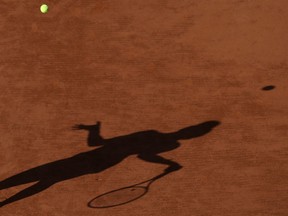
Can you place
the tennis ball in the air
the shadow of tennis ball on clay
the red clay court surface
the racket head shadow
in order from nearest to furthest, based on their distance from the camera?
the racket head shadow < the red clay court surface < the shadow of tennis ball on clay < the tennis ball in the air

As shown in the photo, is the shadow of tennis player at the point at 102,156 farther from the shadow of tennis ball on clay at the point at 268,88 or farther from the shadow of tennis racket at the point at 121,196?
the shadow of tennis ball on clay at the point at 268,88

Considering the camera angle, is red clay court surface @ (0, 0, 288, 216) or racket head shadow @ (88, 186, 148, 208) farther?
red clay court surface @ (0, 0, 288, 216)

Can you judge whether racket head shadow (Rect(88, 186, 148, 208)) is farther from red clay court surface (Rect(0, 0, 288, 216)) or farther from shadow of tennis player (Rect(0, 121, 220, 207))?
shadow of tennis player (Rect(0, 121, 220, 207))

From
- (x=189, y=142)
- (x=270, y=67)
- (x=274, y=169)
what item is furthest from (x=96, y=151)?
(x=270, y=67)

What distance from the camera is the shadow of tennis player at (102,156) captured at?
10.3 m

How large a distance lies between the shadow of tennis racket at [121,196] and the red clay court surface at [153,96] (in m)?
0.11

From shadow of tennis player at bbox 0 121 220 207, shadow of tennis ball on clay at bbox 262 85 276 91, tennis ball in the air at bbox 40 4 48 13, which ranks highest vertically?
tennis ball in the air at bbox 40 4 48 13

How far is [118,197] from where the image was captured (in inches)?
394

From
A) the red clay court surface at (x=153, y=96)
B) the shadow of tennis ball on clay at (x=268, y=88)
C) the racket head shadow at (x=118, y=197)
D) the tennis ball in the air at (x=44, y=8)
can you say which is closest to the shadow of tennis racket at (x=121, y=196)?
the racket head shadow at (x=118, y=197)

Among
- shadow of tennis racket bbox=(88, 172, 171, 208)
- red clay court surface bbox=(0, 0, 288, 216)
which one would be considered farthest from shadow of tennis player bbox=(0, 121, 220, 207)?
shadow of tennis racket bbox=(88, 172, 171, 208)

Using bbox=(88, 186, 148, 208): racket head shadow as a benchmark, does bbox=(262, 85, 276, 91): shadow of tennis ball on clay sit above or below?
→ above

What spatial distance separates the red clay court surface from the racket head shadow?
11 cm

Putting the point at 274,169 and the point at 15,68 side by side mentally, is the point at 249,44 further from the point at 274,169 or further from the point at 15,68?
the point at 15,68

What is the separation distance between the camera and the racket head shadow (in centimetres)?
994
